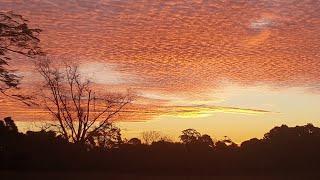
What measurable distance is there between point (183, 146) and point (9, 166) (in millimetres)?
18207

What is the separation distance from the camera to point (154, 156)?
44.8 metres

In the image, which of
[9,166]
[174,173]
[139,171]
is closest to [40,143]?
[9,166]

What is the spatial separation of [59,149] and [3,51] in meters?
21.2

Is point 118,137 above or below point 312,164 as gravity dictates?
above

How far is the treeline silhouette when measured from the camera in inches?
1550

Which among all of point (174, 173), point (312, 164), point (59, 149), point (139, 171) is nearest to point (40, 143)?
point (59, 149)

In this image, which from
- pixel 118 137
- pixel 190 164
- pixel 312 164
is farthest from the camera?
pixel 118 137

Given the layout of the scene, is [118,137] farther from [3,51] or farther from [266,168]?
[3,51]

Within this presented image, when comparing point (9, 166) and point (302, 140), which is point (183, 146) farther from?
point (9, 166)

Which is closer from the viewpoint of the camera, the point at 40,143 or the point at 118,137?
the point at 40,143

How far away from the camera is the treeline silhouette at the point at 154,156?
3938 cm

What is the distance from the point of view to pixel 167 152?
45.8 metres

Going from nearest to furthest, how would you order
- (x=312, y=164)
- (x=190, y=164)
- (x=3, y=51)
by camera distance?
(x=3, y=51) < (x=190, y=164) < (x=312, y=164)

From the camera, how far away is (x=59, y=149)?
4259cm
